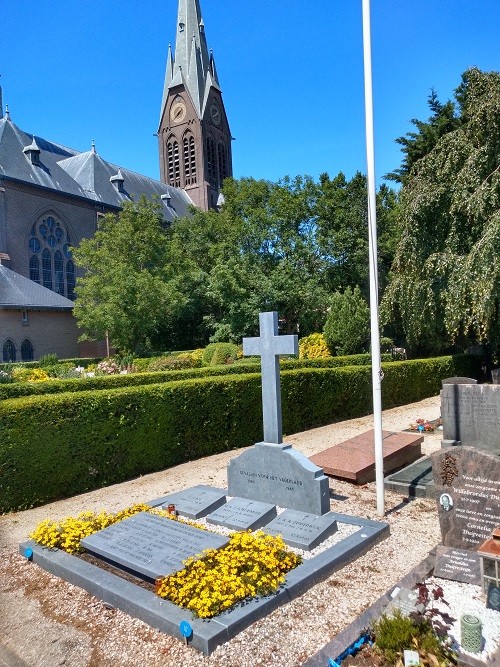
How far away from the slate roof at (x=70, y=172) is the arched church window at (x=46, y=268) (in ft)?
15.7

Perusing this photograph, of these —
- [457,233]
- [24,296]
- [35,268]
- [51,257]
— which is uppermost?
[51,257]

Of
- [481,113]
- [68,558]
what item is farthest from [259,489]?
[481,113]

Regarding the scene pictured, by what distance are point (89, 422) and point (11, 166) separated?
3175 cm

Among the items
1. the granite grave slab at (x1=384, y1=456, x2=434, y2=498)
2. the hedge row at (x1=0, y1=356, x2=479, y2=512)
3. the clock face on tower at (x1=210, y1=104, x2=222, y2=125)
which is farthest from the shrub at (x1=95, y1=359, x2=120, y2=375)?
the clock face on tower at (x1=210, y1=104, x2=222, y2=125)

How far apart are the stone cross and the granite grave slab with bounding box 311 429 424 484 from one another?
1.79 m

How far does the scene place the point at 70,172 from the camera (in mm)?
41219

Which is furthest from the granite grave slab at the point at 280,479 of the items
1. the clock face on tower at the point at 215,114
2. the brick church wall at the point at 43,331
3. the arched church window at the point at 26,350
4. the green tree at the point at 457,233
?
the clock face on tower at the point at 215,114

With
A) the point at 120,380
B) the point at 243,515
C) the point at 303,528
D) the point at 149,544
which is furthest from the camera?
the point at 120,380

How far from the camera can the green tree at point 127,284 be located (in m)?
25.7

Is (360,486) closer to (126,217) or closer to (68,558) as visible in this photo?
(68,558)

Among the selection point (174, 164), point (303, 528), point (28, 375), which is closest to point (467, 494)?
point (303, 528)

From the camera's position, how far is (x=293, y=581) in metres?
4.35

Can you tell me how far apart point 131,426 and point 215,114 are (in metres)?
53.6

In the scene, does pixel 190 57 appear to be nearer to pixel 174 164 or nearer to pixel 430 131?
pixel 174 164
